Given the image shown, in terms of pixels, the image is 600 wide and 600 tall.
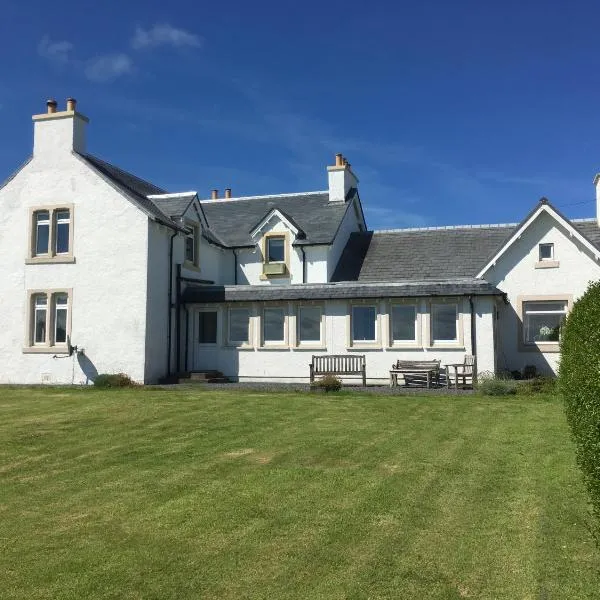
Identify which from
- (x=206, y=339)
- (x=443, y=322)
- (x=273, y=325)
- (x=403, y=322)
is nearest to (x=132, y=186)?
(x=206, y=339)

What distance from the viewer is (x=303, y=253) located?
29.5 m

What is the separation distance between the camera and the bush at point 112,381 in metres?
23.2

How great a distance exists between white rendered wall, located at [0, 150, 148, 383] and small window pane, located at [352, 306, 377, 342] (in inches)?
323

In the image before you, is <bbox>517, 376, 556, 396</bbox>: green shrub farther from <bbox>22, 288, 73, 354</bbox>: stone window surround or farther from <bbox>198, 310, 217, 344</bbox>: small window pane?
<bbox>22, 288, 73, 354</bbox>: stone window surround

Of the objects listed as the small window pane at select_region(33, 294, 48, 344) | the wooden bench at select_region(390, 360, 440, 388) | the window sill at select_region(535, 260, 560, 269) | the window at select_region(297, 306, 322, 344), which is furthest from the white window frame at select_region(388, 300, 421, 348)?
the small window pane at select_region(33, 294, 48, 344)

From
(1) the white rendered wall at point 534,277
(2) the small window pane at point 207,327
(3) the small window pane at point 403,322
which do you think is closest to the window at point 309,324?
(3) the small window pane at point 403,322

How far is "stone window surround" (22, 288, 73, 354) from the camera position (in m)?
25.1

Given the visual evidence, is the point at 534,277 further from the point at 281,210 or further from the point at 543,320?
the point at 281,210

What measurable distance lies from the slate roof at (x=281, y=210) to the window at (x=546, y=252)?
897 cm

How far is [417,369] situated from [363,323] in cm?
317

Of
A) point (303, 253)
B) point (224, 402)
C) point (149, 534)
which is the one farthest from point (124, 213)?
point (149, 534)

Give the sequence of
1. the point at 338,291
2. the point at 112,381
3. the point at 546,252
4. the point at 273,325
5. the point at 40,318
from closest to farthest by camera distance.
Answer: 1. the point at 112,381
2. the point at 338,291
3. the point at 546,252
4. the point at 40,318
5. the point at 273,325

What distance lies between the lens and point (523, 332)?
24922mm

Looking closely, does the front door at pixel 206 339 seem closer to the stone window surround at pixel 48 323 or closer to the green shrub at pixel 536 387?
the stone window surround at pixel 48 323
